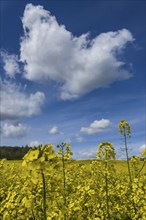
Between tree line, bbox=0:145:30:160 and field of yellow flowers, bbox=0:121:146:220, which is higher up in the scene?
tree line, bbox=0:145:30:160

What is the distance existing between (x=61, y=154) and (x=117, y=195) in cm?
213

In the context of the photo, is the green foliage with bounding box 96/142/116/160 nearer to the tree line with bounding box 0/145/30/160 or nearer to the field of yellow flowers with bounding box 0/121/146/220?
the field of yellow flowers with bounding box 0/121/146/220

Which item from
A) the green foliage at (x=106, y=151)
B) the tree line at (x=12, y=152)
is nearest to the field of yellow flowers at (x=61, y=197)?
the green foliage at (x=106, y=151)

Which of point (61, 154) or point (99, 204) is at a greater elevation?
point (61, 154)

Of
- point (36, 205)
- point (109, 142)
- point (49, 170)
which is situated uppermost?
point (109, 142)

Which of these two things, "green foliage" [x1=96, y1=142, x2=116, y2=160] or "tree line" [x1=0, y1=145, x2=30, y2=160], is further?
"tree line" [x1=0, y1=145, x2=30, y2=160]

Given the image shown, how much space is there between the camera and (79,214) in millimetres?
7062

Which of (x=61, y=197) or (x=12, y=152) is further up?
(x=12, y=152)

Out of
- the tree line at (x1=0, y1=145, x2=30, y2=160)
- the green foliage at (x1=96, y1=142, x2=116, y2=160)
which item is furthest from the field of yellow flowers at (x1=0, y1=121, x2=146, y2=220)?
→ the tree line at (x1=0, y1=145, x2=30, y2=160)

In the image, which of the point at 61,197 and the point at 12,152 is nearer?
the point at 61,197

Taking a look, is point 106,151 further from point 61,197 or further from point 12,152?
point 12,152

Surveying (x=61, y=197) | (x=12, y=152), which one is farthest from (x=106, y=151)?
(x=12, y=152)

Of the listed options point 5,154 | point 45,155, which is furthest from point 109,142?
point 5,154

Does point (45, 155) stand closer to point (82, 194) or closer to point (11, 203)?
point (11, 203)
